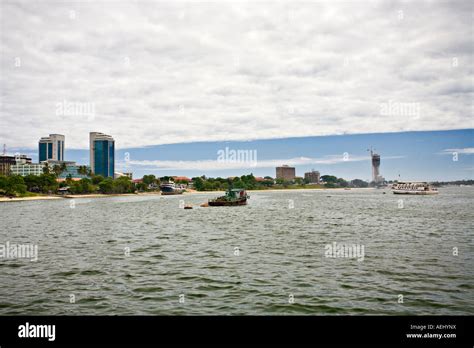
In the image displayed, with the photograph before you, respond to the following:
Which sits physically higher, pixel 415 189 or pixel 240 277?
pixel 415 189

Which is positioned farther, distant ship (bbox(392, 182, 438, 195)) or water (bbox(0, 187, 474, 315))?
distant ship (bbox(392, 182, 438, 195))

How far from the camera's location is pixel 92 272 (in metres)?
22.8

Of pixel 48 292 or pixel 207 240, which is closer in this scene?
pixel 48 292

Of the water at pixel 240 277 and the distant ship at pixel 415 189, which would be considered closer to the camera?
the water at pixel 240 277

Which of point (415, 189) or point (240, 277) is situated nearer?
point (240, 277)

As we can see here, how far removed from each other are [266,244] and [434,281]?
53.6 feet

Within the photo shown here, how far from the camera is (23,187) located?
165 m
